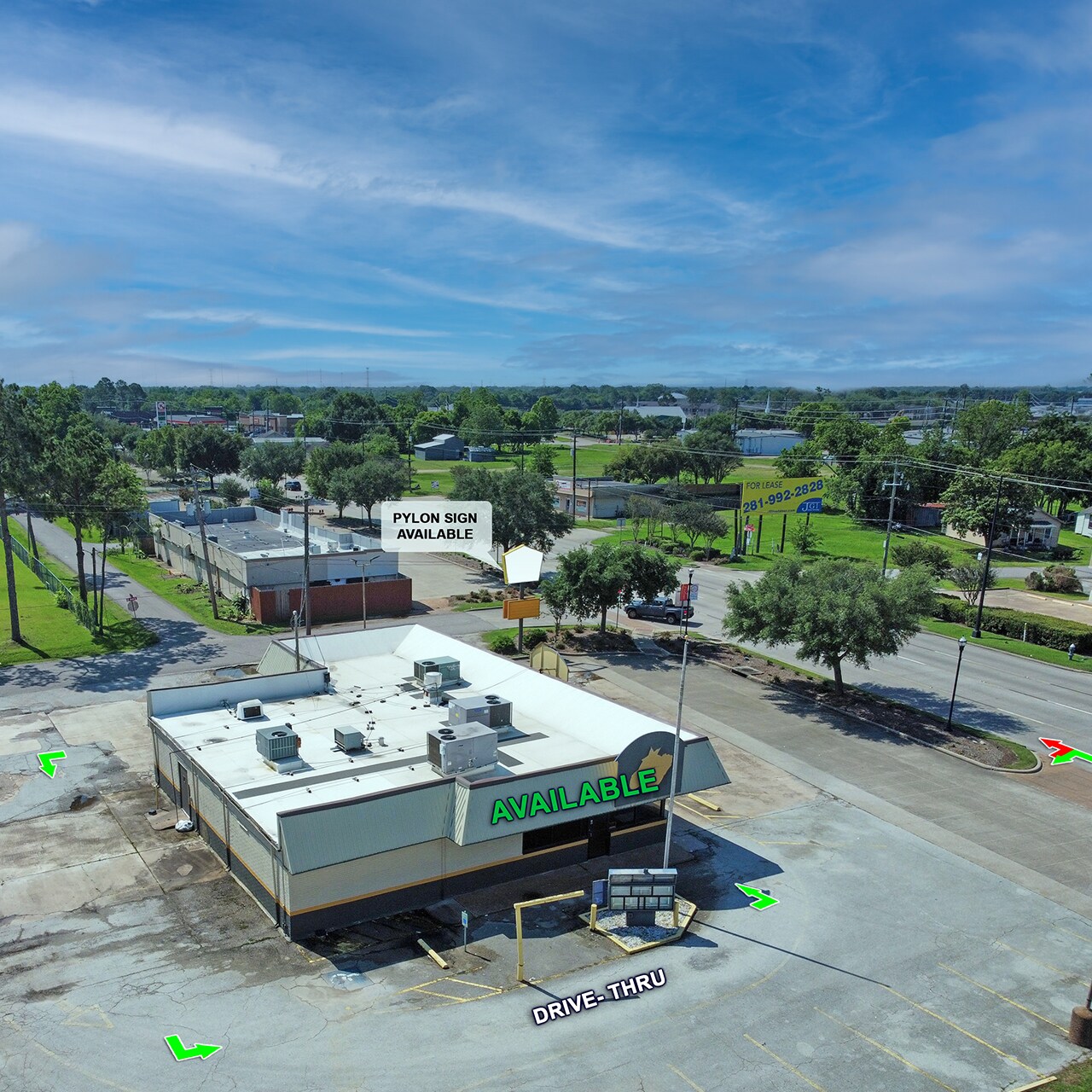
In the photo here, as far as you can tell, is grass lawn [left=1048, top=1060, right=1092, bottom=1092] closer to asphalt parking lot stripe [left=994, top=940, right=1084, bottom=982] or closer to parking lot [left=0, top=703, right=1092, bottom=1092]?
parking lot [left=0, top=703, right=1092, bottom=1092]

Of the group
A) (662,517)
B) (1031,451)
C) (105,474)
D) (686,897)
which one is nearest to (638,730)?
(686,897)

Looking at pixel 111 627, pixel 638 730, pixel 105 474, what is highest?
pixel 105 474

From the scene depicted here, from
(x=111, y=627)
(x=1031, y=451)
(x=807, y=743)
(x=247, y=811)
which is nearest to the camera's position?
(x=247, y=811)

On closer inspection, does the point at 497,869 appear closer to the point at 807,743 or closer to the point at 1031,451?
the point at 807,743

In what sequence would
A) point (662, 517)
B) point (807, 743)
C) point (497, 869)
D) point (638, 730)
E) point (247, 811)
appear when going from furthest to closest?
1. point (662, 517)
2. point (807, 743)
3. point (638, 730)
4. point (497, 869)
5. point (247, 811)

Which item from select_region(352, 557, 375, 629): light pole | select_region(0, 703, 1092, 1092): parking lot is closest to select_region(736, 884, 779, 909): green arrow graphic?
select_region(0, 703, 1092, 1092): parking lot

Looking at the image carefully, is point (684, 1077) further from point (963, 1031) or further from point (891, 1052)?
point (963, 1031)

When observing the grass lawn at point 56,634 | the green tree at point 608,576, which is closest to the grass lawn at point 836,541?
the green tree at point 608,576
